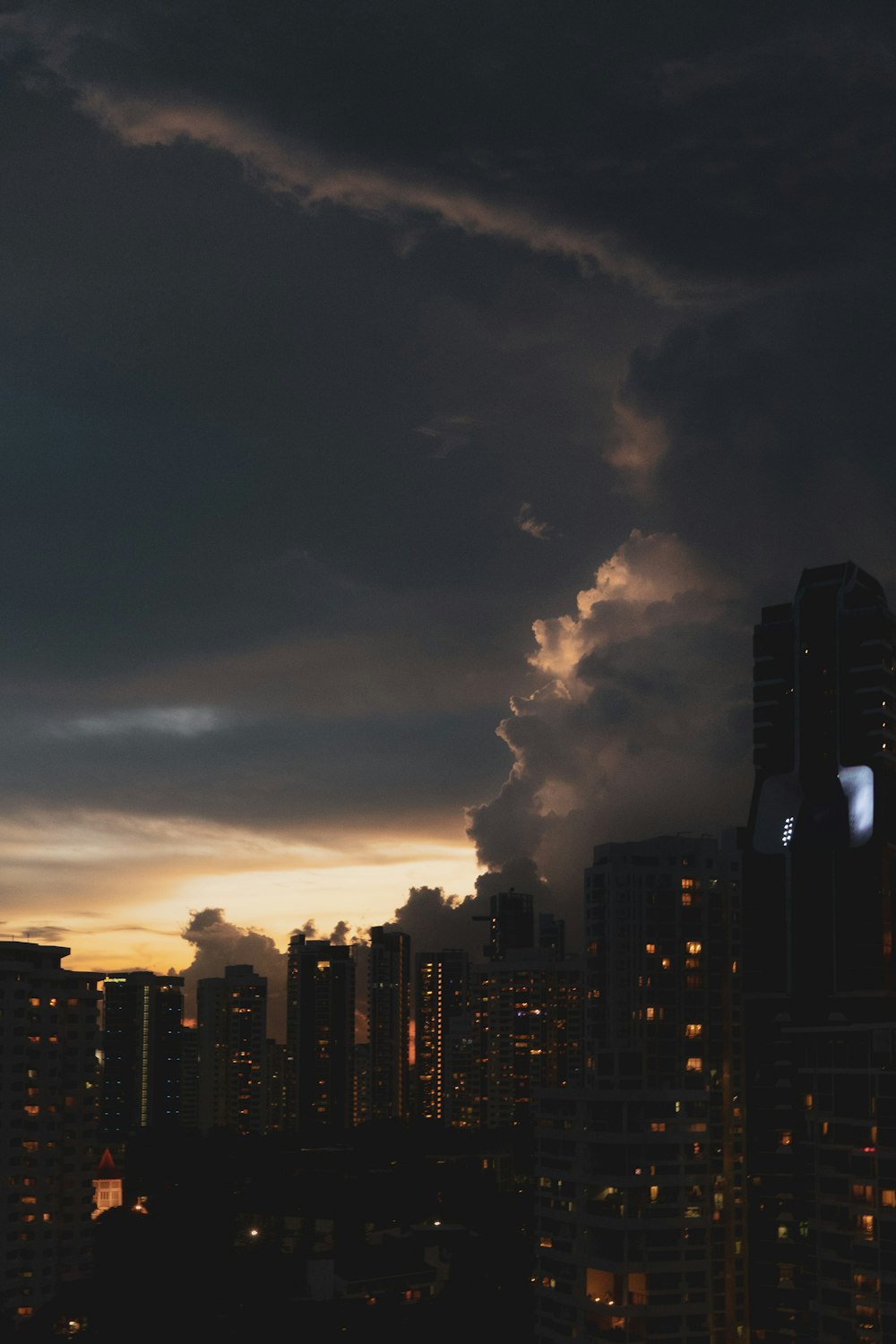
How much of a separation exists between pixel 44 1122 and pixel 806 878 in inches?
2175

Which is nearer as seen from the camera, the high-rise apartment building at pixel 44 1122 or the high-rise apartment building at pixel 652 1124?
the high-rise apartment building at pixel 652 1124

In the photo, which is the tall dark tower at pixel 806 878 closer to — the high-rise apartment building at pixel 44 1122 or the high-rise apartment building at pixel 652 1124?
the high-rise apartment building at pixel 652 1124

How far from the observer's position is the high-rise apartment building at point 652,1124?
7262 centimetres

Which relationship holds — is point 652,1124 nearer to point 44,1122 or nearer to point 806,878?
point 806,878

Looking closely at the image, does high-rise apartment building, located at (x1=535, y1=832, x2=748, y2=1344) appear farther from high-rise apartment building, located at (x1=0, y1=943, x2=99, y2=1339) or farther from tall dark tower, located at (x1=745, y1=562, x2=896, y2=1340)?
high-rise apartment building, located at (x1=0, y1=943, x2=99, y2=1339)

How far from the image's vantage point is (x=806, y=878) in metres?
113

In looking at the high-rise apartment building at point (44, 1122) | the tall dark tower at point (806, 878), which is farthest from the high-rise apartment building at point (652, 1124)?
the high-rise apartment building at point (44, 1122)

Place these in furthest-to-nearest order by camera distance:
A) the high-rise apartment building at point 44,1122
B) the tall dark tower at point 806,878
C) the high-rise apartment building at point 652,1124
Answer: the high-rise apartment building at point 44,1122 < the tall dark tower at point 806,878 < the high-rise apartment building at point 652,1124

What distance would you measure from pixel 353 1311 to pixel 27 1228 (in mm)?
22040

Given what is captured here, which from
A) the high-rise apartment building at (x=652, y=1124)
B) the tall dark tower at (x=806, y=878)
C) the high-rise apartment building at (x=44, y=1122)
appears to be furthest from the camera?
the high-rise apartment building at (x=44, y=1122)

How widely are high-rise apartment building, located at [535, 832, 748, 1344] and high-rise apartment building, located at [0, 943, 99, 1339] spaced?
116 feet

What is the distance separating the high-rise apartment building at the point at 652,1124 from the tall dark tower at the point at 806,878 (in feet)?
6.87

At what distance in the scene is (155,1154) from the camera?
17012 cm

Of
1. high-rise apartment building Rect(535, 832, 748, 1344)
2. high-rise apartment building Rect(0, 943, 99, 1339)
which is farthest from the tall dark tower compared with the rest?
high-rise apartment building Rect(0, 943, 99, 1339)
